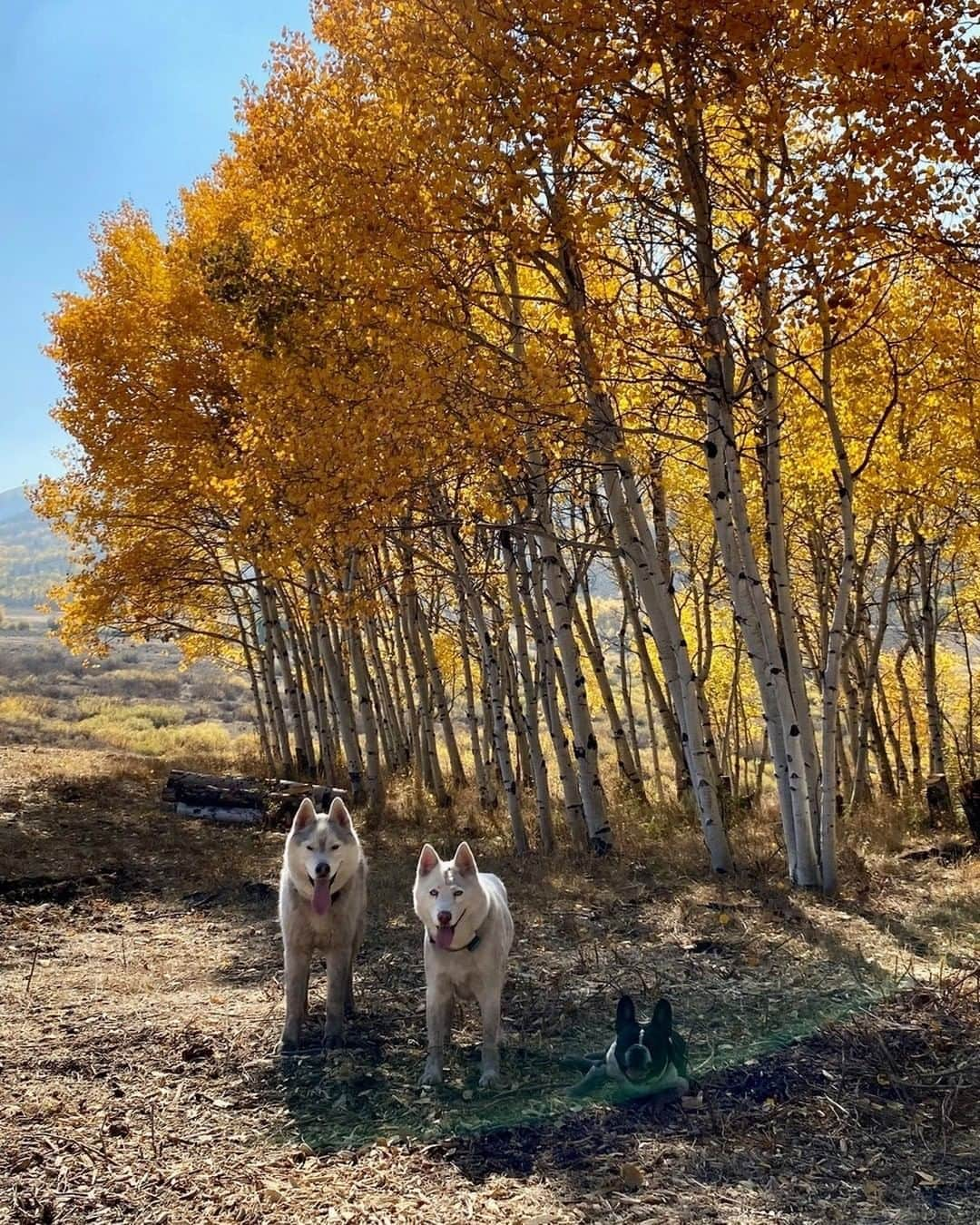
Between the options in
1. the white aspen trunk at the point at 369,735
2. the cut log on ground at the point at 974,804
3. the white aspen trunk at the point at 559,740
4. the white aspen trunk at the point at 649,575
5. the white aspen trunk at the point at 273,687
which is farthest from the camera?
the white aspen trunk at the point at 273,687

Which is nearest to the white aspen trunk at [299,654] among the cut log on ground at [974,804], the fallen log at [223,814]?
the fallen log at [223,814]

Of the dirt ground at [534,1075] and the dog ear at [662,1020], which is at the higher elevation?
the dog ear at [662,1020]

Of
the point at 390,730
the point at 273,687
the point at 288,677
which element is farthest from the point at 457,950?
the point at 390,730

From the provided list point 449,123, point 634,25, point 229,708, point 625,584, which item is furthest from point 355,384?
point 229,708

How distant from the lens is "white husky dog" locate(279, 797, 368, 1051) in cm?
600

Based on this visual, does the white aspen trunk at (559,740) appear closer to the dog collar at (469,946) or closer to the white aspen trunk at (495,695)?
the white aspen trunk at (495,695)

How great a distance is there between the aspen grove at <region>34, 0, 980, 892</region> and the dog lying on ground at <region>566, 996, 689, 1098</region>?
5.02 meters

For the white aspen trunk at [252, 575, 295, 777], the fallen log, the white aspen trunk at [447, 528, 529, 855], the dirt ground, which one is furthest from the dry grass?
the dirt ground

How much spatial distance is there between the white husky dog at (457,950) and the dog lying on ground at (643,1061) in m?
0.72

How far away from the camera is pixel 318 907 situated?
5980 millimetres

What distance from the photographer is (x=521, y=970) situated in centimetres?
728

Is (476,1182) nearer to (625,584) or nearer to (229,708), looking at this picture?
(625,584)

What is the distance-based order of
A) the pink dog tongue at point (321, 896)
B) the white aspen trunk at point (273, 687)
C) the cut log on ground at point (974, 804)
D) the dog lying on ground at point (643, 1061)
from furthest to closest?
the white aspen trunk at point (273, 687) → the cut log on ground at point (974, 804) → the pink dog tongue at point (321, 896) → the dog lying on ground at point (643, 1061)

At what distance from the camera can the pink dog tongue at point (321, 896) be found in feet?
19.6
